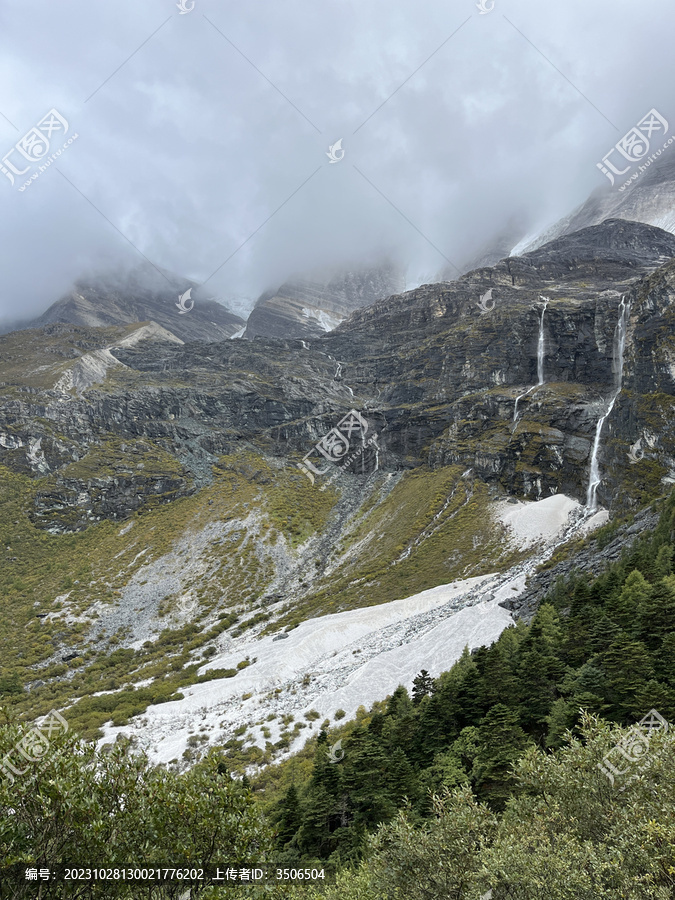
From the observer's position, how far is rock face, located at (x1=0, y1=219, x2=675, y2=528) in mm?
92875

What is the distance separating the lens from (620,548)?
168ft

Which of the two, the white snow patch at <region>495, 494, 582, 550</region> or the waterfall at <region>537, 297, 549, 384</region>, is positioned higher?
the waterfall at <region>537, 297, 549, 384</region>

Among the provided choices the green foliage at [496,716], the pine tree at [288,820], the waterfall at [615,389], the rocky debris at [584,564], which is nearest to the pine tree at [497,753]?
the green foliage at [496,716]

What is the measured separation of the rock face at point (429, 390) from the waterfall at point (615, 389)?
1437 millimetres

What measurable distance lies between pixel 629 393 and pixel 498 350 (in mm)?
49363

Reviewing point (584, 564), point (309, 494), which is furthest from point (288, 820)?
point (309, 494)

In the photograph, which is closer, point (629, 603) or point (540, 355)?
point (629, 603)

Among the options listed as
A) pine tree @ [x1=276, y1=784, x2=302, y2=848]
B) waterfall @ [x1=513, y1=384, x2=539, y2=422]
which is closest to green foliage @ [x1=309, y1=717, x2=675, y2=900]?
pine tree @ [x1=276, y1=784, x2=302, y2=848]

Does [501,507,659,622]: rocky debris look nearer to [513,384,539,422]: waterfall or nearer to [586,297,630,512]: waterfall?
[586,297,630,512]: waterfall

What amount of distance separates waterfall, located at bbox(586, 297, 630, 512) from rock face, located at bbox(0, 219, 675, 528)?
1.44 m

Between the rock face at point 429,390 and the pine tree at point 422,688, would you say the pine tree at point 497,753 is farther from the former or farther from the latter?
the rock face at point 429,390

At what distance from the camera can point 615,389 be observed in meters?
110

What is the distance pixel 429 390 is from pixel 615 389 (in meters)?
51.0

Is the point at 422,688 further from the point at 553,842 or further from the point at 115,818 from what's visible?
the point at 115,818
